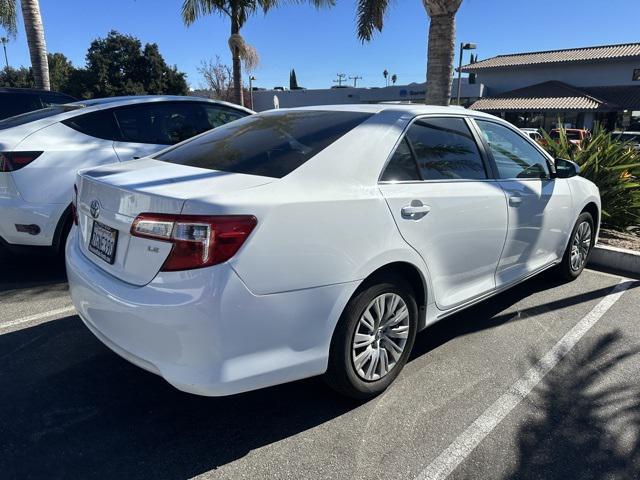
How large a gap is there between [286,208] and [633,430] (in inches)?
87.8

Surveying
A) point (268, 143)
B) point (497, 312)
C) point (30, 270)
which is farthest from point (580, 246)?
point (30, 270)

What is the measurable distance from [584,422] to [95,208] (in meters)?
2.92

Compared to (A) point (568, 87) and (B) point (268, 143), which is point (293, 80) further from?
(B) point (268, 143)

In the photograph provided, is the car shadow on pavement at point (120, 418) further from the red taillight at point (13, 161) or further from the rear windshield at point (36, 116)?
the rear windshield at point (36, 116)

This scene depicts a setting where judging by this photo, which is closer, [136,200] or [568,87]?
[136,200]

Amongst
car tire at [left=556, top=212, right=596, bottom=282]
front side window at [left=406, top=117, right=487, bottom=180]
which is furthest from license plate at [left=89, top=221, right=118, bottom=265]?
car tire at [left=556, top=212, right=596, bottom=282]

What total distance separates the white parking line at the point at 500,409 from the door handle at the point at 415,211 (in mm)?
1182

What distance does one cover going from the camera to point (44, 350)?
3.44 meters

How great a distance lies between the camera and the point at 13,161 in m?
4.26

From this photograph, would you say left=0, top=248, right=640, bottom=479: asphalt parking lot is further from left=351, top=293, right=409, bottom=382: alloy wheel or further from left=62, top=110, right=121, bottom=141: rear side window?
left=62, top=110, right=121, bottom=141: rear side window

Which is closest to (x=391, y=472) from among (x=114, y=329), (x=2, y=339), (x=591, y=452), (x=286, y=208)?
(x=591, y=452)

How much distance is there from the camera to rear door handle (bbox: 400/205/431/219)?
9.23 feet

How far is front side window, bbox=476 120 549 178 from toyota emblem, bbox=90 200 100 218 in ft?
8.70

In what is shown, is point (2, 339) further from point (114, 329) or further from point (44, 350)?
point (114, 329)
